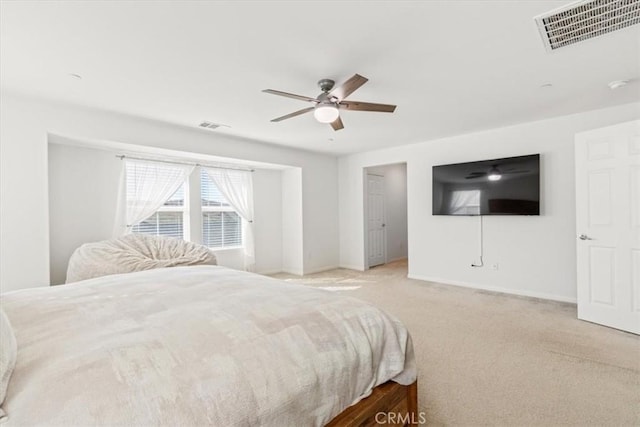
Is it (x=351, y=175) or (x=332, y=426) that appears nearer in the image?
(x=332, y=426)

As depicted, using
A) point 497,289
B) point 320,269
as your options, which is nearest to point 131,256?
point 320,269

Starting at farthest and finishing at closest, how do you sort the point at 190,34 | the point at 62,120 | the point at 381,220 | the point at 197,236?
the point at 381,220, the point at 197,236, the point at 62,120, the point at 190,34

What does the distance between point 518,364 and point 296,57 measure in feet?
9.91

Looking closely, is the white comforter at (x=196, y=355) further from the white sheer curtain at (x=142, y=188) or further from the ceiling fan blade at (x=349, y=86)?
the white sheer curtain at (x=142, y=188)

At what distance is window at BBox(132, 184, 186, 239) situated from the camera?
15.0ft

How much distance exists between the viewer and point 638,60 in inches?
99.2

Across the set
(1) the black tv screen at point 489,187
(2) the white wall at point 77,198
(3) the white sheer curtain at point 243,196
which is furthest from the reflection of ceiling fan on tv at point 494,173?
(2) the white wall at point 77,198

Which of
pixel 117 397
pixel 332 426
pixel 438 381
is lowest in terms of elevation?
pixel 438 381

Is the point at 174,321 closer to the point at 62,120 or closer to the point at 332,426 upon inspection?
the point at 332,426

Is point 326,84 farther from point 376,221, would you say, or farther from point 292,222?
point 376,221

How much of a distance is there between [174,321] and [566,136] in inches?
195

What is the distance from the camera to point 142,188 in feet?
14.6

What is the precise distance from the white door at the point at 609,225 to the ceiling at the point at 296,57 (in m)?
0.62

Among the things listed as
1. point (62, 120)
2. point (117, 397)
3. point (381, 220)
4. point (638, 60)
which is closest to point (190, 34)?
point (117, 397)
